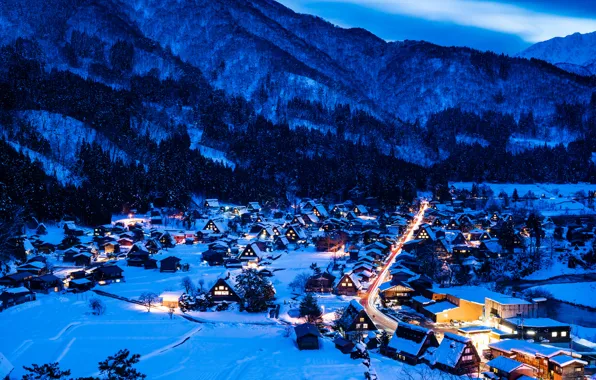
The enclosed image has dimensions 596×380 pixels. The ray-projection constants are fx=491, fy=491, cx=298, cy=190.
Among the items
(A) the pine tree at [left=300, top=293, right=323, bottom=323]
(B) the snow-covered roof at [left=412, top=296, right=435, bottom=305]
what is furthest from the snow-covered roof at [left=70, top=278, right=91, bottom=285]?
(B) the snow-covered roof at [left=412, top=296, right=435, bottom=305]

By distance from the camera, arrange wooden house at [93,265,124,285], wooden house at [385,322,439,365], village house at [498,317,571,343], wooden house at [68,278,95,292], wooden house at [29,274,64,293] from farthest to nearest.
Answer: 1. wooden house at [93,265,124,285]
2. wooden house at [68,278,95,292]
3. wooden house at [29,274,64,293]
4. village house at [498,317,571,343]
5. wooden house at [385,322,439,365]

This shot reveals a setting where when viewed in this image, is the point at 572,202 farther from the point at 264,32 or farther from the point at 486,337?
the point at 264,32

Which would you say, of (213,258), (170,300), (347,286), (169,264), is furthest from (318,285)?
(169,264)

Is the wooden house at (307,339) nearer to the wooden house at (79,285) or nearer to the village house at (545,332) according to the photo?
the village house at (545,332)

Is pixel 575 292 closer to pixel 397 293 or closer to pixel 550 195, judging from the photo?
pixel 397 293

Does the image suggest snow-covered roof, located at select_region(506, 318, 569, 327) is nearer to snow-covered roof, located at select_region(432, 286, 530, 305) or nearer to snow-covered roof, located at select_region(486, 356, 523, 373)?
snow-covered roof, located at select_region(432, 286, 530, 305)

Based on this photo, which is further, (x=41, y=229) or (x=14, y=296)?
(x=41, y=229)

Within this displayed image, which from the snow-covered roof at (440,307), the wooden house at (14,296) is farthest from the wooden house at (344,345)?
the wooden house at (14,296)
